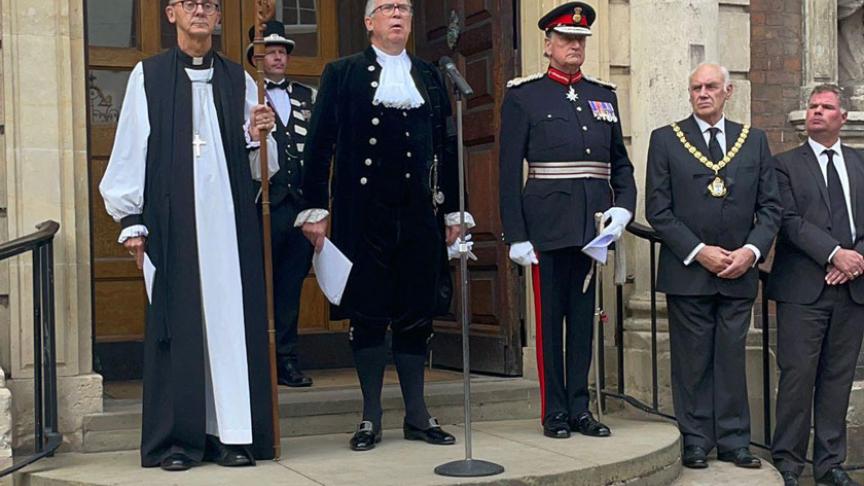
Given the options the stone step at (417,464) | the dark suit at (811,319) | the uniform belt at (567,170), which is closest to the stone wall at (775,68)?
the dark suit at (811,319)

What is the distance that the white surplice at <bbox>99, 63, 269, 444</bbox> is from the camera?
5156 mm

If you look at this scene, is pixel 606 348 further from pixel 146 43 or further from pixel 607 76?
pixel 146 43

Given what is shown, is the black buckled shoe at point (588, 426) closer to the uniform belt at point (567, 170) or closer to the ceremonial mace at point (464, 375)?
the ceremonial mace at point (464, 375)

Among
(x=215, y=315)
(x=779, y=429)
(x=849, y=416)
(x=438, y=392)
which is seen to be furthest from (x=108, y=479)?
(x=849, y=416)

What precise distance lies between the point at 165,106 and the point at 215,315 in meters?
0.87

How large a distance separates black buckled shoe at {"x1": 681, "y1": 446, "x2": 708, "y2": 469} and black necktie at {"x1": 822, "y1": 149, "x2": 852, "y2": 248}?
4.19ft

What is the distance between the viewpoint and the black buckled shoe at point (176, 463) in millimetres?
5102

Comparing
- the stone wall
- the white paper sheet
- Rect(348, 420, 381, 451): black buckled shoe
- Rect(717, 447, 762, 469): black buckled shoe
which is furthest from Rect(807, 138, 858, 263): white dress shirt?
the white paper sheet

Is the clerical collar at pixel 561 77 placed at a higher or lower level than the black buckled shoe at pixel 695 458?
higher

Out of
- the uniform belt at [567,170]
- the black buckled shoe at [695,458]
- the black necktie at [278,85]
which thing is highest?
the black necktie at [278,85]

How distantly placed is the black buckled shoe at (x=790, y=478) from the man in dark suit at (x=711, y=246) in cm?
42

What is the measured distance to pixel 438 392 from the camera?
656 cm

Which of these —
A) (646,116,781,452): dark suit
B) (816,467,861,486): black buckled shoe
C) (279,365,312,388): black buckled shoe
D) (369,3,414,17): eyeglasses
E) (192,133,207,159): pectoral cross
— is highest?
(369,3,414,17): eyeglasses

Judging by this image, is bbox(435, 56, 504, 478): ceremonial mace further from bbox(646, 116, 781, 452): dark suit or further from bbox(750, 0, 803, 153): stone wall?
bbox(750, 0, 803, 153): stone wall
